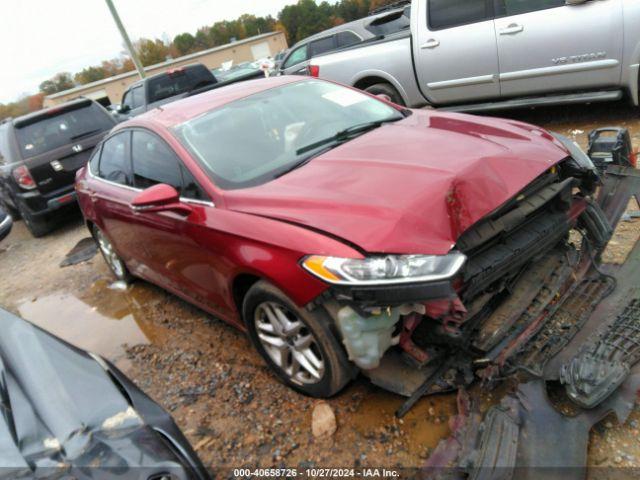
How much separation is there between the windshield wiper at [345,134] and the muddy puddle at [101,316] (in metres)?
2.14

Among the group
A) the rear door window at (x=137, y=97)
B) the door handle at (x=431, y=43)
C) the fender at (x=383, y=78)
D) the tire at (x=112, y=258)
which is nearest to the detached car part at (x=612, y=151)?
the door handle at (x=431, y=43)

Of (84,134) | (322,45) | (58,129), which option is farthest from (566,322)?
(322,45)

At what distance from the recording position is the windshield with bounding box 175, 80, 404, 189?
9.62ft

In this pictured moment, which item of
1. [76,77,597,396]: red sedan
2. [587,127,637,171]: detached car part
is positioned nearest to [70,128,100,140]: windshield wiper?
[76,77,597,396]: red sedan

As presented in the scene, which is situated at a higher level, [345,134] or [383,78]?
[345,134]

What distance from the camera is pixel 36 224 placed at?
7.78 m

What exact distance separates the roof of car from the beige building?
47.7 metres

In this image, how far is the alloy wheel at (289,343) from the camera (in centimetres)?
257

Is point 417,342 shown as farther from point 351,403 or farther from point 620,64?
point 620,64

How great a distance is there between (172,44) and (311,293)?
86.9 m

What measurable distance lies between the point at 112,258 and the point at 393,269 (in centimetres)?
397

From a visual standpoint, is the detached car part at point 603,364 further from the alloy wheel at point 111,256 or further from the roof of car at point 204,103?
the alloy wheel at point 111,256

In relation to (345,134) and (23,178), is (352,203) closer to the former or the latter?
(345,134)

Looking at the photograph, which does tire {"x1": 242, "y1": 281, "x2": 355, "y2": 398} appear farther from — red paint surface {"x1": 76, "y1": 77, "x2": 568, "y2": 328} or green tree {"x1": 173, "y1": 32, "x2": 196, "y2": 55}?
green tree {"x1": 173, "y1": 32, "x2": 196, "y2": 55}
